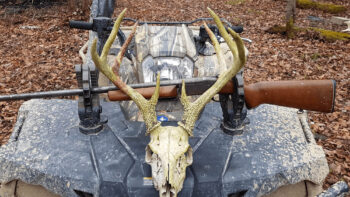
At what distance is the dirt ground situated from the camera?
4770 millimetres

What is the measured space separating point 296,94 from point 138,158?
51.9 inches

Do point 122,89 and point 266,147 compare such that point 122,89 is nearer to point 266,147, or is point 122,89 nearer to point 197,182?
point 197,182

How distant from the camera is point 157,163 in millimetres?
1832

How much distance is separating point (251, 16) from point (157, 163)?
994cm

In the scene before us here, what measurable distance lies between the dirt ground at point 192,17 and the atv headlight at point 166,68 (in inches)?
89.9

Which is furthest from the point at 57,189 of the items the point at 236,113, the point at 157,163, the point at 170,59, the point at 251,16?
the point at 251,16

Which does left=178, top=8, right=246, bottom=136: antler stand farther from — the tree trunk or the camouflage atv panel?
the tree trunk

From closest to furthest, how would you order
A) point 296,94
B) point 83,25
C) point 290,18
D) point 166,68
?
point 296,94, point 166,68, point 83,25, point 290,18

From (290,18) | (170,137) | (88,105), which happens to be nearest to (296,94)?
(170,137)

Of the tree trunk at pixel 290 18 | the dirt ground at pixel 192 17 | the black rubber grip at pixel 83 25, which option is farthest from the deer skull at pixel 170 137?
the tree trunk at pixel 290 18

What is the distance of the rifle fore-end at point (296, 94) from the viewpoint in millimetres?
2312

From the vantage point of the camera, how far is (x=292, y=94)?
2373 millimetres

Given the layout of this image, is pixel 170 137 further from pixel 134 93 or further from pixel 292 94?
pixel 292 94

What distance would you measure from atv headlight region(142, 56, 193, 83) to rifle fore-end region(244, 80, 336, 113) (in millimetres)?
906
